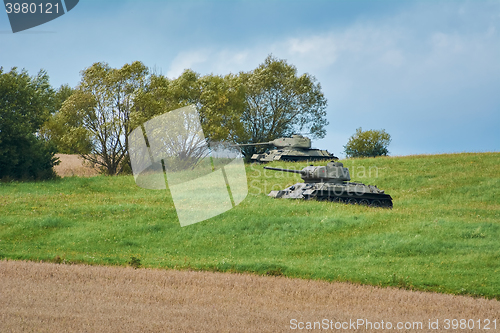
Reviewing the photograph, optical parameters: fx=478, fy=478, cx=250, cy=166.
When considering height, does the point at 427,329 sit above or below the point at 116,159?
below

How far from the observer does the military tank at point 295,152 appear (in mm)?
44719

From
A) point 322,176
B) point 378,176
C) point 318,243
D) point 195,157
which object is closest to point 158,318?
point 318,243

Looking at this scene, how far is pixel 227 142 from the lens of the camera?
45.6m

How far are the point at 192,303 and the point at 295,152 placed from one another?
3483 cm

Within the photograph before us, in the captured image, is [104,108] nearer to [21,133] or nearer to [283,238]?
[21,133]

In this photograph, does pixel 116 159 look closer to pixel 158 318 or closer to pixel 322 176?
pixel 322 176

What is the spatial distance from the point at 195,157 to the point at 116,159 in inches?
286

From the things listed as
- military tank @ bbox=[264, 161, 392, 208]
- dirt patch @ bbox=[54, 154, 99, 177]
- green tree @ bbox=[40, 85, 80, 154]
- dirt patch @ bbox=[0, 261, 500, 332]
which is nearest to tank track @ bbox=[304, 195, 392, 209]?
military tank @ bbox=[264, 161, 392, 208]

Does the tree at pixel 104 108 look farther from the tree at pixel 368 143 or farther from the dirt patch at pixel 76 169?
the tree at pixel 368 143

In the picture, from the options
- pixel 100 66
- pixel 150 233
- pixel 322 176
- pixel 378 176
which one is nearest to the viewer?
pixel 150 233

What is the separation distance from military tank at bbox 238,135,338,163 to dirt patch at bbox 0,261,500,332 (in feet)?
102

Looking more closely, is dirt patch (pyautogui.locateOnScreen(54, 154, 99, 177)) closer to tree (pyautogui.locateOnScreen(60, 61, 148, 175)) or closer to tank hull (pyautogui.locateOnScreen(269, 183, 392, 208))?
tree (pyautogui.locateOnScreen(60, 61, 148, 175))

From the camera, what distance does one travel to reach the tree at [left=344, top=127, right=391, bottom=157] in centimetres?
6588

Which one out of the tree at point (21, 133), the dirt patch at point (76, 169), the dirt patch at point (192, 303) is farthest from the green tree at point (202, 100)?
the dirt patch at point (192, 303)
